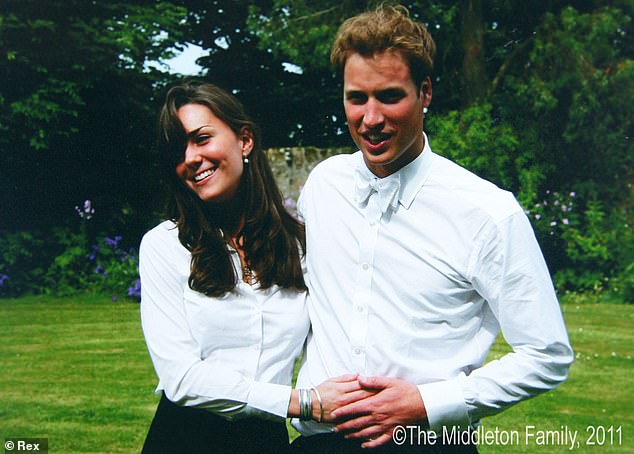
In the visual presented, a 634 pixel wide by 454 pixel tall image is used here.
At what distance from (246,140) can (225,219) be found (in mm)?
320

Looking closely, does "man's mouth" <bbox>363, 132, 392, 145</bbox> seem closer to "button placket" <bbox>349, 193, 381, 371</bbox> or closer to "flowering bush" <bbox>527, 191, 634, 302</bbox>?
"button placket" <bbox>349, 193, 381, 371</bbox>

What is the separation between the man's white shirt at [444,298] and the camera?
236 cm

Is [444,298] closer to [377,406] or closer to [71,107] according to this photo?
[377,406]

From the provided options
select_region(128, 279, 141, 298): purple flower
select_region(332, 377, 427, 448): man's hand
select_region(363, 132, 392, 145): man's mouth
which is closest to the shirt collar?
select_region(363, 132, 392, 145): man's mouth

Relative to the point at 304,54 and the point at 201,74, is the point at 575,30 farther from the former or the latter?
the point at 201,74

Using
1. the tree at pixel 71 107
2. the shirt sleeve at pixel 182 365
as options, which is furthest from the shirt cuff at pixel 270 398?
the tree at pixel 71 107

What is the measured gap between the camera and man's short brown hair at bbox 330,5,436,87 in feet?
8.05

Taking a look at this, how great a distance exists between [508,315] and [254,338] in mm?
903

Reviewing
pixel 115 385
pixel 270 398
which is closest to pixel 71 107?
pixel 115 385

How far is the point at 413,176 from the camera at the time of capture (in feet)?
8.45

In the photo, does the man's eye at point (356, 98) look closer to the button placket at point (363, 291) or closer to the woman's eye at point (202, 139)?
the button placket at point (363, 291)

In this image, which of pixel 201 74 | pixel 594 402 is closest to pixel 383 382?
pixel 594 402

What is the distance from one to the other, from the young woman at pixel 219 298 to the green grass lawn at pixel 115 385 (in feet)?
8.12

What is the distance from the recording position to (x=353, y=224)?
266 cm
